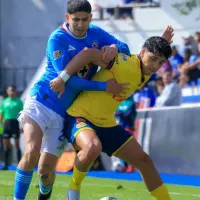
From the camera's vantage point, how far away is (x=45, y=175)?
834 cm

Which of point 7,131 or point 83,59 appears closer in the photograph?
point 83,59

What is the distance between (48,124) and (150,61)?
48.4 inches

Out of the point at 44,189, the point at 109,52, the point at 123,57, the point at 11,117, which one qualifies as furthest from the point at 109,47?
the point at 11,117

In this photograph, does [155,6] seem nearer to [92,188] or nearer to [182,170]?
[182,170]

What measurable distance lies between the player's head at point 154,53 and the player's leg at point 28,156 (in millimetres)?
1282

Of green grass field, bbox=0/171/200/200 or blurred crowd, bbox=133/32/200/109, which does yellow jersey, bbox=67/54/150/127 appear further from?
blurred crowd, bbox=133/32/200/109

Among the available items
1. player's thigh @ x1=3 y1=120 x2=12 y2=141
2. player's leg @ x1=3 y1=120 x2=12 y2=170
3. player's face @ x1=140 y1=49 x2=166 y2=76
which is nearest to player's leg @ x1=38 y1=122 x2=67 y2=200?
player's face @ x1=140 y1=49 x2=166 y2=76

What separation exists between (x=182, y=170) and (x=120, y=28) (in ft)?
32.4

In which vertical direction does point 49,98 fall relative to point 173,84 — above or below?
above

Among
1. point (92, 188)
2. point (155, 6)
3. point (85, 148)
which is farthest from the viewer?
point (155, 6)

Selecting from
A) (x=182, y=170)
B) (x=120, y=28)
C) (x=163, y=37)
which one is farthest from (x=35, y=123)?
(x=120, y=28)

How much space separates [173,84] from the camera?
54.7 feet

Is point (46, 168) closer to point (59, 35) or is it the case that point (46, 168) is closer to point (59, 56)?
point (59, 56)

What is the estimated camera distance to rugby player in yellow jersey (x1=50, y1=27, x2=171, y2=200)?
787 cm
